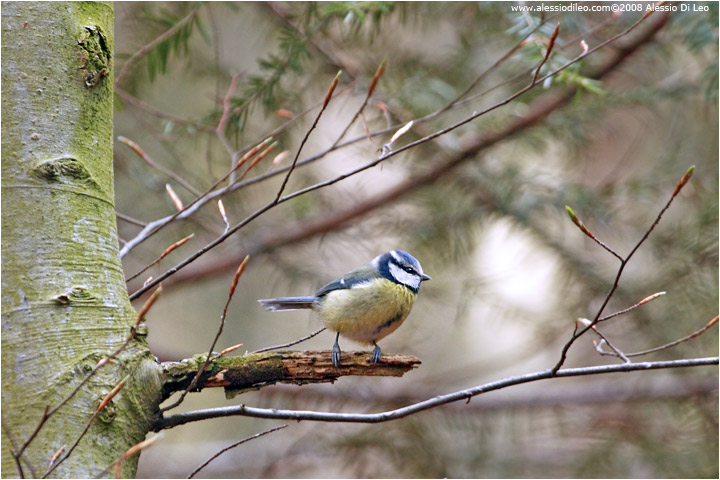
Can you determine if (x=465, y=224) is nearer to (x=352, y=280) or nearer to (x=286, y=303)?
(x=352, y=280)

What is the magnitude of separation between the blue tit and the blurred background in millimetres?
515

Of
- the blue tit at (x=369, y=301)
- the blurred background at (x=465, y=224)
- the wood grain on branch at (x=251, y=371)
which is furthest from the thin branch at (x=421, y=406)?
the blurred background at (x=465, y=224)

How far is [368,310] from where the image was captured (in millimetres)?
2258

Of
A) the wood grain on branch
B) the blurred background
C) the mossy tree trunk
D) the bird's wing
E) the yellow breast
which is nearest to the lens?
the mossy tree trunk

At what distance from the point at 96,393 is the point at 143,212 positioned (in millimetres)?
2019

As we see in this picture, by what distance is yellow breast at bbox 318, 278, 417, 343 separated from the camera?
2.25 metres

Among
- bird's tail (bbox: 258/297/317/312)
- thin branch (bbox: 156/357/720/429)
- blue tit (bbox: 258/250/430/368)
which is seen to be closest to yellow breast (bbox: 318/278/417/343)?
blue tit (bbox: 258/250/430/368)

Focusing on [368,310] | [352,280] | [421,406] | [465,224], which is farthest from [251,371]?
[465,224]

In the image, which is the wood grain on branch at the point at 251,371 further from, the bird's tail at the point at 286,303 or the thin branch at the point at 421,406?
the bird's tail at the point at 286,303

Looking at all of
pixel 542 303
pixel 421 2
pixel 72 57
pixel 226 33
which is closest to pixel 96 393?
pixel 72 57

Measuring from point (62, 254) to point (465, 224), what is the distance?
2156mm

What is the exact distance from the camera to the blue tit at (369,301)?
2.26 metres

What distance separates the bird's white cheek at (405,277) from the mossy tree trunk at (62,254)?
1.19m

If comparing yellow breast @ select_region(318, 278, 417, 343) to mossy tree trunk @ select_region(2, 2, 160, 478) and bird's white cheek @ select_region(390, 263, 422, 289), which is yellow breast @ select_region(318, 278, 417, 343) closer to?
bird's white cheek @ select_region(390, 263, 422, 289)
